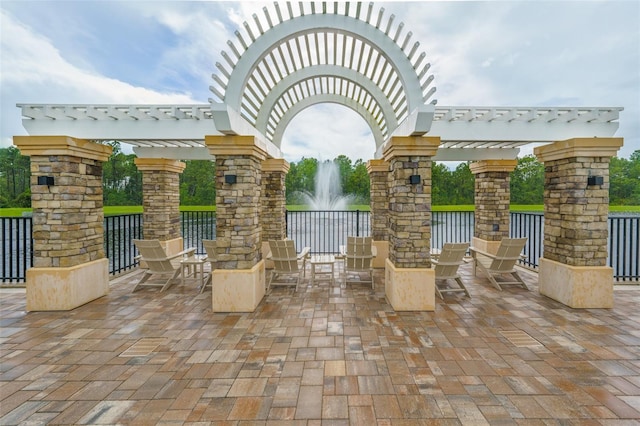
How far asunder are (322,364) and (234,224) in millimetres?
2950

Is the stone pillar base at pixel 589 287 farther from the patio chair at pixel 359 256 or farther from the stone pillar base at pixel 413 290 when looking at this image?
the patio chair at pixel 359 256

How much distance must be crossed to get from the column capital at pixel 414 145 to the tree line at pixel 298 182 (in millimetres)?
19211

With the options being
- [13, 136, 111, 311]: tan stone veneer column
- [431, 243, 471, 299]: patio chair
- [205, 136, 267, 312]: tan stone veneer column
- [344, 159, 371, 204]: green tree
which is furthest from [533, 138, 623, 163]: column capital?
[344, 159, 371, 204]: green tree

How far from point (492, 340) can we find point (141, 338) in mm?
5058

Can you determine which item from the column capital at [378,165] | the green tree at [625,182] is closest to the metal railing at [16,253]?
the column capital at [378,165]

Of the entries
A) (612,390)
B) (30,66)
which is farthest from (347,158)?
(612,390)

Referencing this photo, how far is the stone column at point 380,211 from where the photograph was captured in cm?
824

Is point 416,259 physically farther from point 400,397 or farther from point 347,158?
point 347,158

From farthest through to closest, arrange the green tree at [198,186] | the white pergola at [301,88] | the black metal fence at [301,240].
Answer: the green tree at [198,186]
the black metal fence at [301,240]
the white pergola at [301,88]

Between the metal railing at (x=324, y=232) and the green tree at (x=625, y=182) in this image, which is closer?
the metal railing at (x=324, y=232)

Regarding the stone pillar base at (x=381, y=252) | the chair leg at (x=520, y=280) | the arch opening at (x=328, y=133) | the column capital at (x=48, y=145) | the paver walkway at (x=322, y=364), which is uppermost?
the arch opening at (x=328, y=133)

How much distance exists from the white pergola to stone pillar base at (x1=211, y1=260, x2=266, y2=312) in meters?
2.58

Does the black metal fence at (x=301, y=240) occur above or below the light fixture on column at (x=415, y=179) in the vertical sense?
below

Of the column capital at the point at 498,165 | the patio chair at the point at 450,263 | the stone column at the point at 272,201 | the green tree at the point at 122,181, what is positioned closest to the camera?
the patio chair at the point at 450,263
